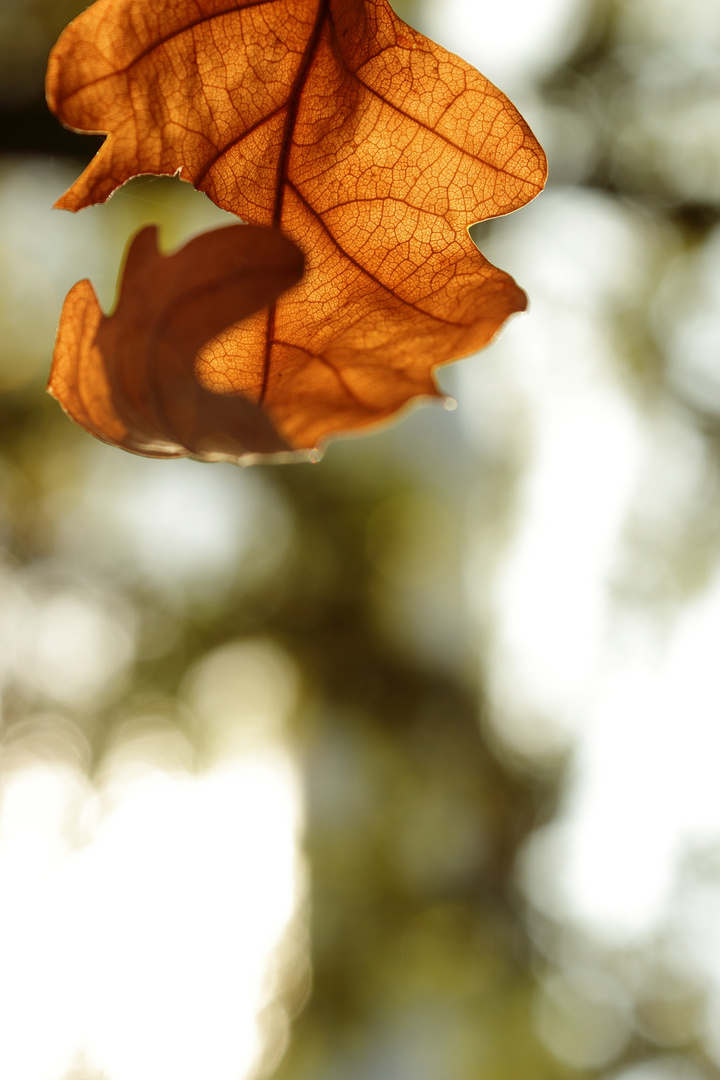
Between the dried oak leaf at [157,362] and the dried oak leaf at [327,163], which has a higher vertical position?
the dried oak leaf at [327,163]

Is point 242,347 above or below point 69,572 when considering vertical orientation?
above

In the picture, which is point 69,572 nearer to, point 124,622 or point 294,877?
point 124,622

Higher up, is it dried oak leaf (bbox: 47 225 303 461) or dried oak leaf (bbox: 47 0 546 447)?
dried oak leaf (bbox: 47 0 546 447)

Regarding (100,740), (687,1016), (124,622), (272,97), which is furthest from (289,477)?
(687,1016)
